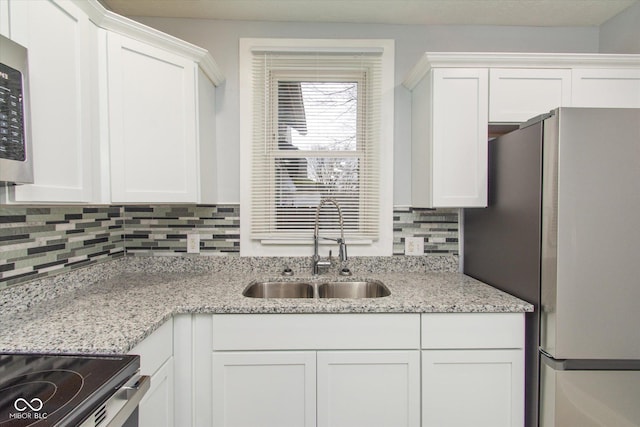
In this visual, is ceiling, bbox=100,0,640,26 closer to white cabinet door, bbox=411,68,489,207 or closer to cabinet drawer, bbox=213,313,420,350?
white cabinet door, bbox=411,68,489,207

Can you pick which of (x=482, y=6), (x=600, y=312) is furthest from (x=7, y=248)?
(x=482, y=6)

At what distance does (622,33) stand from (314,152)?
1967 millimetres

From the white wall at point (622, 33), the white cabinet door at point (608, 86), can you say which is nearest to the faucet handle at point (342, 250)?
the white cabinet door at point (608, 86)

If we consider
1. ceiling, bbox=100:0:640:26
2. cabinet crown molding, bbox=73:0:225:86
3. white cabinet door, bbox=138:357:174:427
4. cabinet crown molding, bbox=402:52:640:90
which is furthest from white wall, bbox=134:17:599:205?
white cabinet door, bbox=138:357:174:427

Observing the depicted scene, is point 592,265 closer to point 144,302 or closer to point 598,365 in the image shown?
point 598,365

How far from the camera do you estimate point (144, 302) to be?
1.40 m

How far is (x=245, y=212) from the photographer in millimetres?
2014

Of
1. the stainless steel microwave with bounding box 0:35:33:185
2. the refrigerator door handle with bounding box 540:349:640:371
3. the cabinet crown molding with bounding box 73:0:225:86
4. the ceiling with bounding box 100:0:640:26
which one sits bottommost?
the refrigerator door handle with bounding box 540:349:640:371

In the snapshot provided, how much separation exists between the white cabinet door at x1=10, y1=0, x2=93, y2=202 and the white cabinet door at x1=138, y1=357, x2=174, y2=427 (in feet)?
2.49

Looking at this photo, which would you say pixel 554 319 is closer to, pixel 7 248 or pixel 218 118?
pixel 218 118

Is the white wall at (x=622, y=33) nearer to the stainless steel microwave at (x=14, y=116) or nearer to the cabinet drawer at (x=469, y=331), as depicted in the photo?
the cabinet drawer at (x=469, y=331)

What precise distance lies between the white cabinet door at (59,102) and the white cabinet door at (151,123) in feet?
0.47

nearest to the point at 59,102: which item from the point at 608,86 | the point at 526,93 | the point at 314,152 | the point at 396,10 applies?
the point at 314,152

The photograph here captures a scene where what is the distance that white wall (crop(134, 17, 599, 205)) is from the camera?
198 centimetres
